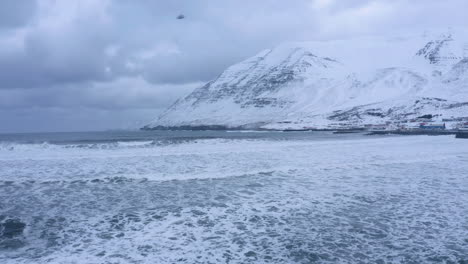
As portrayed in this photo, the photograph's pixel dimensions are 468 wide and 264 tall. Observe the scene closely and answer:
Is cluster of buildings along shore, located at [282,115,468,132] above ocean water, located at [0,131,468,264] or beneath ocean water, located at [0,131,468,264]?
above

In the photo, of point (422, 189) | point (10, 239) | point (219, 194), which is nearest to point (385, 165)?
point (422, 189)

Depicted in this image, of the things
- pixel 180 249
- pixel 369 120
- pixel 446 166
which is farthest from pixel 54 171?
pixel 369 120

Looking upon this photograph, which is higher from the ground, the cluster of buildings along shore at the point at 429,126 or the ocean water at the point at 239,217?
the cluster of buildings along shore at the point at 429,126

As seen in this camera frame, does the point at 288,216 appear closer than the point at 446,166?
Yes

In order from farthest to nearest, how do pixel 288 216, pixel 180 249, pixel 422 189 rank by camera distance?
pixel 422 189 < pixel 288 216 < pixel 180 249

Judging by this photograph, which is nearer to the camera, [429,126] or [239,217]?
[239,217]

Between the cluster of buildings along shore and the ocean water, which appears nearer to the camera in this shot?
the ocean water

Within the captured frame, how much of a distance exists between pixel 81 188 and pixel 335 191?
1345 centimetres

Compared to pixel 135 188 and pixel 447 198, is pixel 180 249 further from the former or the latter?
pixel 447 198

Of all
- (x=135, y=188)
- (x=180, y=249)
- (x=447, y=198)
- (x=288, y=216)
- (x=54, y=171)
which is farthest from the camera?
(x=54, y=171)

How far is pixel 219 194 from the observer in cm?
1709

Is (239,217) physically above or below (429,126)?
below

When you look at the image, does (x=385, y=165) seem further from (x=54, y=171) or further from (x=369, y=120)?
(x=369, y=120)

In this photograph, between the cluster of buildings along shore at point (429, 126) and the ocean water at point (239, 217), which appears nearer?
the ocean water at point (239, 217)
